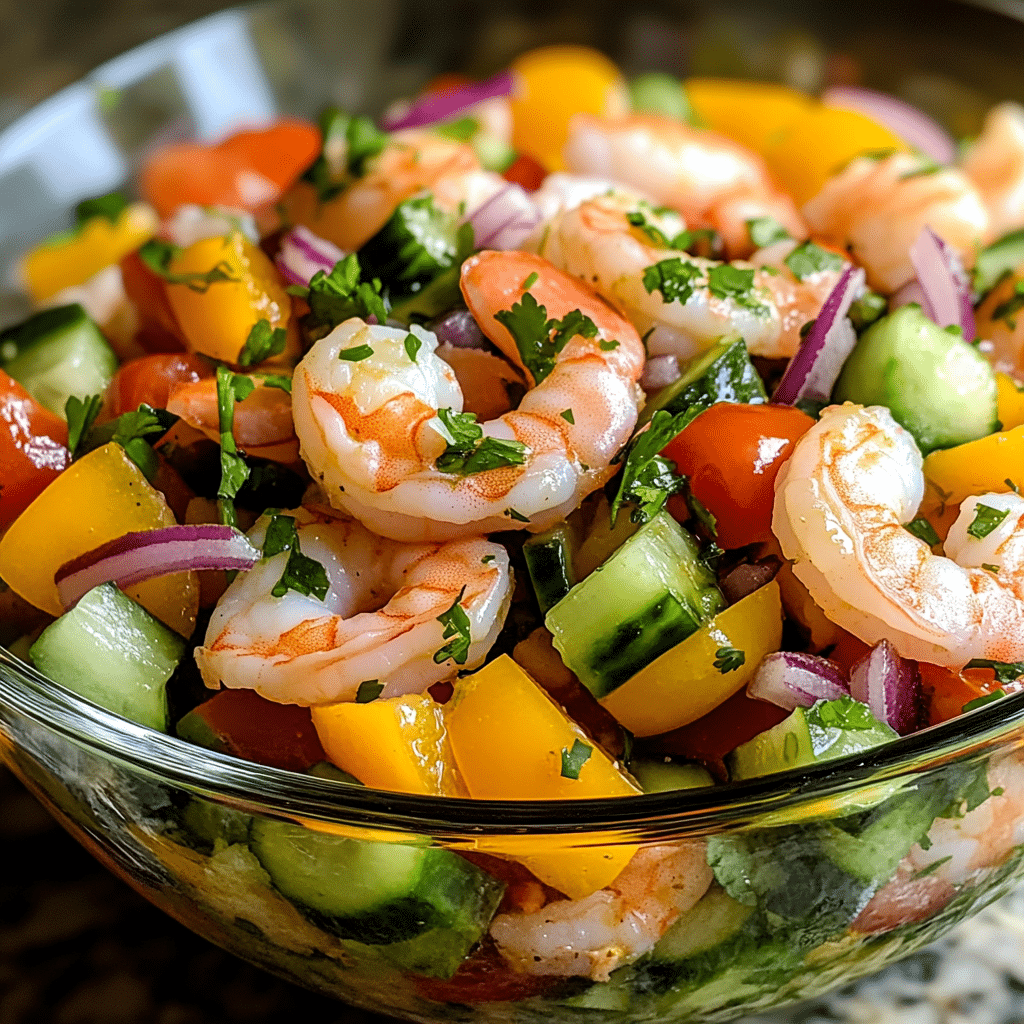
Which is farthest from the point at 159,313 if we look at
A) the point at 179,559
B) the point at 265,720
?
the point at 265,720

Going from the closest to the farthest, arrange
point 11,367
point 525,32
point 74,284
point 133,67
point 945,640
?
1. point 945,640
2. point 11,367
3. point 74,284
4. point 133,67
5. point 525,32

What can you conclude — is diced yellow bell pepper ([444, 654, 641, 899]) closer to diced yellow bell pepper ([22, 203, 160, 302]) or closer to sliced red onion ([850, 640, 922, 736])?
sliced red onion ([850, 640, 922, 736])

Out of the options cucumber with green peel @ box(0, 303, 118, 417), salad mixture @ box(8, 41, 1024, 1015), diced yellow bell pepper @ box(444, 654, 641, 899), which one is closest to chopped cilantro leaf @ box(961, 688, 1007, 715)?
salad mixture @ box(8, 41, 1024, 1015)

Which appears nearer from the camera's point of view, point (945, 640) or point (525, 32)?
point (945, 640)

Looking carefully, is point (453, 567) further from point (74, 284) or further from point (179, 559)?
point (74, 284)

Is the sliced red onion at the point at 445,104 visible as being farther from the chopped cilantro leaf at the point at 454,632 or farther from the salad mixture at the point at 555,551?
the chopped cilantro leaf at the point at 454,632

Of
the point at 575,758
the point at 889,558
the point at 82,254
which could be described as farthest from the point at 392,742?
the point at 82,254
